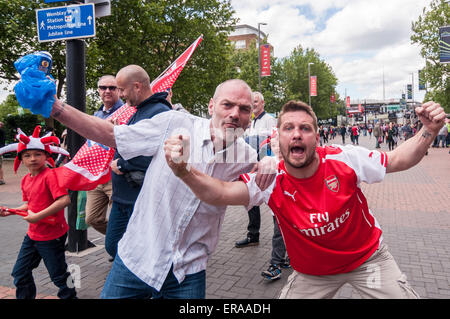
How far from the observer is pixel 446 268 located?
14.7 ft

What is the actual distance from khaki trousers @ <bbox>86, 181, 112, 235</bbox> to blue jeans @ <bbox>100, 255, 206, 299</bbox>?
2.71 metres

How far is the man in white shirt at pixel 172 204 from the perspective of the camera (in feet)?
6.28

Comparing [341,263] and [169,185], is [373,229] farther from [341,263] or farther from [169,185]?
[169,185]

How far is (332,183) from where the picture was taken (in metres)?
2.17

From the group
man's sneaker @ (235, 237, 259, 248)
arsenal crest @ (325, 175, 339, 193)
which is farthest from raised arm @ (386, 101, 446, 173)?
man's sneaker @ (235, 237, 259, 248)

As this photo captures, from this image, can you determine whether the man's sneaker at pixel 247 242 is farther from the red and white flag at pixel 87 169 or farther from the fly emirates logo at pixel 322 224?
the fly emirates logo at pixel 322 224

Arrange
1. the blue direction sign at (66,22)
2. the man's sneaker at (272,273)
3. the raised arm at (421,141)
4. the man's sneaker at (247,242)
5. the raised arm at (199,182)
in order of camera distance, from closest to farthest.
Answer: the raised arm at (199,182) → the raised arm at (421,141) → the man's sneaker at (272,273) → the blue direction sign at (66,22) → the man's sneaker at (247,242)

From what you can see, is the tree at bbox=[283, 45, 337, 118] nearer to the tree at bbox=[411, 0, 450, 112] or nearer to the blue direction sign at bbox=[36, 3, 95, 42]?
the tree at bbox=[411, 0, 450, 112]

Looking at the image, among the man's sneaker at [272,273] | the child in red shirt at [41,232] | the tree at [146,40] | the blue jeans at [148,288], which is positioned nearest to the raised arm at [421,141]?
the blue jeans at [148,288]

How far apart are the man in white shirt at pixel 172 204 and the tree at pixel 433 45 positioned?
114 ft

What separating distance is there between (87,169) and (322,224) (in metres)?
2.25

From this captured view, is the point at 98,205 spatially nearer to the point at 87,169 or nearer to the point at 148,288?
the point at 87,169

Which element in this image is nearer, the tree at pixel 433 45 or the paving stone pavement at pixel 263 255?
the paving stone pavement at pixel 263 255

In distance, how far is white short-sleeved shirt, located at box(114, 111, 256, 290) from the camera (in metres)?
1.92
